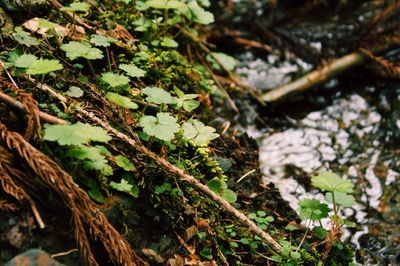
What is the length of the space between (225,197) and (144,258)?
24.3 inches

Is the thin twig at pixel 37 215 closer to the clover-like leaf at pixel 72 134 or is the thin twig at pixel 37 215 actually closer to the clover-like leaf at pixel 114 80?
the clover-like leaf at pixel 72 134

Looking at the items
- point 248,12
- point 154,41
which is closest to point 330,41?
point 248,12

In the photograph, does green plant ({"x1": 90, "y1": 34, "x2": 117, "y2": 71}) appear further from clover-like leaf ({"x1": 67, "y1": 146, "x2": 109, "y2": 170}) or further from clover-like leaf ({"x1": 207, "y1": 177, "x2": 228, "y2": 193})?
clover-like leaf ({"x1": 207, "y1": 177, "x2": 228, "y2": 193})

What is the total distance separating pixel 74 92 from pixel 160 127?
61cm

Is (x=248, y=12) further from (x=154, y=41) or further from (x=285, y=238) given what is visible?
(x=285, y=238)

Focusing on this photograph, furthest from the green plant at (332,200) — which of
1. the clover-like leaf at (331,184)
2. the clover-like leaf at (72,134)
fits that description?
the clover-like leaf at (72,134)

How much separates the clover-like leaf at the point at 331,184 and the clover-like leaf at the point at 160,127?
2.99ft

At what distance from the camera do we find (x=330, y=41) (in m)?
5.25

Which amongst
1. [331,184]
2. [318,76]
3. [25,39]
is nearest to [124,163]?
[25,39]

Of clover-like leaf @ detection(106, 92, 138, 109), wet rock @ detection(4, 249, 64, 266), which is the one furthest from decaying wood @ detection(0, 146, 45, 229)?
clover-like leaf @ detection(106, 92, 138, 109)

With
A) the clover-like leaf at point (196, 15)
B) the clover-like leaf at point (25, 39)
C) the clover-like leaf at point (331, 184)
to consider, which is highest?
the clover-like leaf at point (196, 15)

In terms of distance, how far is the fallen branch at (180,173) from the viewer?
93.5 inches

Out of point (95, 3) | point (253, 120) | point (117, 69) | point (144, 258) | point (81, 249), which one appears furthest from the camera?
point (253, 120)

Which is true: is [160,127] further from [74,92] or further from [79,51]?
[79,51]
